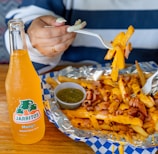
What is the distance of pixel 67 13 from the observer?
1241 millimetres

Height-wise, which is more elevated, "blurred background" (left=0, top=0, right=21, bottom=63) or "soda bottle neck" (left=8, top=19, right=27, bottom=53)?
"soda bottle neck" (left=8, top=19, right=27, bottom=53)

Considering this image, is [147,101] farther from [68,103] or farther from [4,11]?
[4,11]

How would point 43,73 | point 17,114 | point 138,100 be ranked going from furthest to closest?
1. point 43,73
2. point 138,100
3. point 17,114

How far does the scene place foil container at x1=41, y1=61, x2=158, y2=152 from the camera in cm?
75

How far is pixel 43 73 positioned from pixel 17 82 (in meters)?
0.37

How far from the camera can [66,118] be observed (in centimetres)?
81

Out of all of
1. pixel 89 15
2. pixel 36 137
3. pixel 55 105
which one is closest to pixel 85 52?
pixel 89 15

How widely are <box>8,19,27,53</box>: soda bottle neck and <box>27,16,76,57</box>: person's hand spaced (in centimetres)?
22

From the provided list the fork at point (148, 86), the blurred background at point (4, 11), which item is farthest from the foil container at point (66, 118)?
the blurred background at point (4, 11)

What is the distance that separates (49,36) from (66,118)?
25 centimetres

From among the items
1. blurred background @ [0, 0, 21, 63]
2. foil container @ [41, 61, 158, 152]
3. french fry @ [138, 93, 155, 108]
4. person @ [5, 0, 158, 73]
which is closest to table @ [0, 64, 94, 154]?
foil container @ [41, 61, 158, 152]

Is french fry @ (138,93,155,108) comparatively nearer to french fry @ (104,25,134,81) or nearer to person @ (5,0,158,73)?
french fry @ (104,25,134,81)

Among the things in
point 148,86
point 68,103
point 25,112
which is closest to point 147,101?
point 148,86

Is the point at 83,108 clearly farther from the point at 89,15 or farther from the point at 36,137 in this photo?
the point at 89,15
